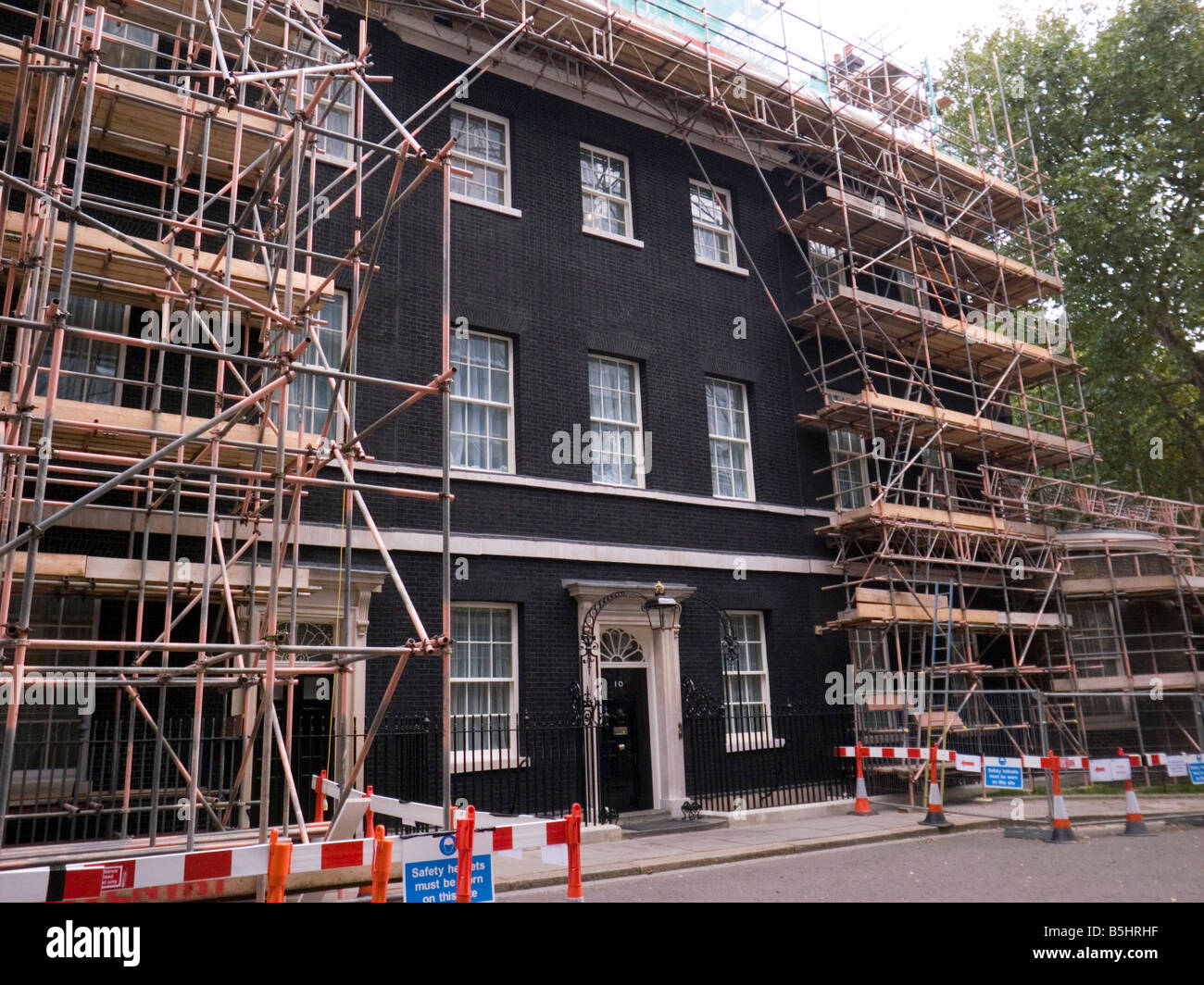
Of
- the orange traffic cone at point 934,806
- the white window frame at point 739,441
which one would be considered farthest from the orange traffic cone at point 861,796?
the white window frame at point 739,441

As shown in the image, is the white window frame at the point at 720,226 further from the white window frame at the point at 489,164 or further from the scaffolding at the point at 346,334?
the white window frame at the point at 489,164

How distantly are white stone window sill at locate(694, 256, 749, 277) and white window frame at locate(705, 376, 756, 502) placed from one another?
2.13 metres

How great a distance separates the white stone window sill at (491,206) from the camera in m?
14.8

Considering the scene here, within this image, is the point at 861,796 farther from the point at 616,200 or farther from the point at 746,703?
the point at 616,200

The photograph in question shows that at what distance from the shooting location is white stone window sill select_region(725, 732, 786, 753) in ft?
50.2

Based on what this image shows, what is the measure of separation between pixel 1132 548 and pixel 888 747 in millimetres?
8990

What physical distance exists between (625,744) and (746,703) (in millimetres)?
2627

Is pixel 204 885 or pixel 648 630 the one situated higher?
pixel 648 630

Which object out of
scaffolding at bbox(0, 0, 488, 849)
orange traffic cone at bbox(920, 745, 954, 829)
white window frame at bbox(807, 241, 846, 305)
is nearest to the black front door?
scaffolding at bbox(0, 0, 488, 849)

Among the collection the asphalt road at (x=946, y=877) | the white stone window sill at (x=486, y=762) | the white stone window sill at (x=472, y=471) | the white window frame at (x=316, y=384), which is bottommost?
the asphalt road at (x=946, y=877)

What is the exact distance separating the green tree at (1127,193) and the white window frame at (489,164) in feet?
48.0

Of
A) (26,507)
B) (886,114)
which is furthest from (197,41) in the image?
(886,114)

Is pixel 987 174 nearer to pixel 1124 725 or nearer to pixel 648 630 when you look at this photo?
pixel 1124 725
